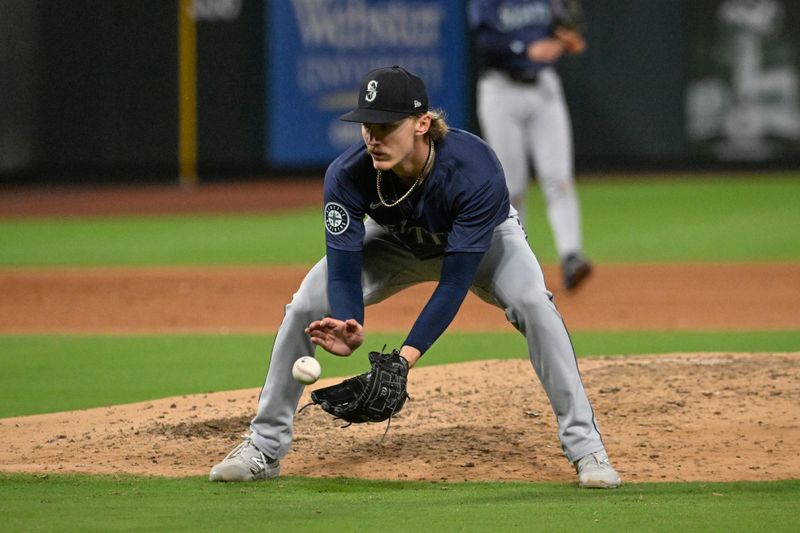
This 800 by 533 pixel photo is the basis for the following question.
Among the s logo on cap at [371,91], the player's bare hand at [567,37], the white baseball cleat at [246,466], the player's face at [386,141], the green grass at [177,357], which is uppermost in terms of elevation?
the s logo on cap at [371,91]

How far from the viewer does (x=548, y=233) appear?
13609mm

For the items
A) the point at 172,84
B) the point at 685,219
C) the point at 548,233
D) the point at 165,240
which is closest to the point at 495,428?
the point at 548,233

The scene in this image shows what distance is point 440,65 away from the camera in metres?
17.4

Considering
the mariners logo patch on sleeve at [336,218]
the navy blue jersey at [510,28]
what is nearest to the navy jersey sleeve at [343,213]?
the mariners logo patch on sleeve at [336,218]

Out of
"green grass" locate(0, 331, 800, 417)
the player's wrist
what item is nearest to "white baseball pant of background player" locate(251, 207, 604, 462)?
the player's wrist

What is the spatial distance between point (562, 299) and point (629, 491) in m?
5.18

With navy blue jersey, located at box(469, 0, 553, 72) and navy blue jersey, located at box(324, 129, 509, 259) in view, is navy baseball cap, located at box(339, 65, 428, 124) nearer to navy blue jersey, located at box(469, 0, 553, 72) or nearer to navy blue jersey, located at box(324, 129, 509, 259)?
navy blue jersey, located at box(324, 129, 509, 259)

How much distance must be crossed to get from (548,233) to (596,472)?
9.11 m

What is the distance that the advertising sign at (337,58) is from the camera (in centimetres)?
1714

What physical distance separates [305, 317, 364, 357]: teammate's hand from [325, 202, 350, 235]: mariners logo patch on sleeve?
1.21 ft

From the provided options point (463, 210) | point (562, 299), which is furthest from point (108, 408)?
point (562, 299)

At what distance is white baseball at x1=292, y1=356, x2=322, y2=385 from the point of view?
4.42 meters

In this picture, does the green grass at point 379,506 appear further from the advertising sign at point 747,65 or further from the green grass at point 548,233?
the advertising sign at point 747,65

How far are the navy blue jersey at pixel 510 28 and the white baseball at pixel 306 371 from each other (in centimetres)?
535
